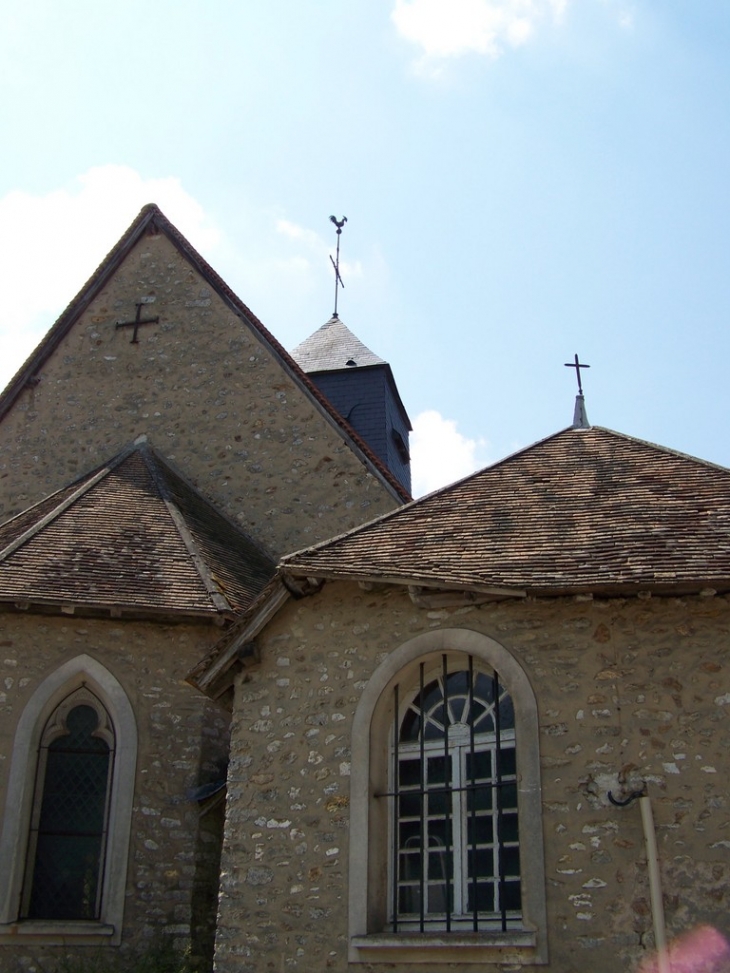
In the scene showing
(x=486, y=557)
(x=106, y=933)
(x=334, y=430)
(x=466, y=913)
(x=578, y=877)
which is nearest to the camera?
(x=578, y=877)

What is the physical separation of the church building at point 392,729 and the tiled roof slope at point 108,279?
2736 mm

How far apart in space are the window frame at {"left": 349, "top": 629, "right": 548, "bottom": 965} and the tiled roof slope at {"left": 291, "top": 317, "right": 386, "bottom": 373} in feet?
39.7

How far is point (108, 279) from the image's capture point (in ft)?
51.7

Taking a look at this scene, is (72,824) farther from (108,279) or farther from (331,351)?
(331,351)

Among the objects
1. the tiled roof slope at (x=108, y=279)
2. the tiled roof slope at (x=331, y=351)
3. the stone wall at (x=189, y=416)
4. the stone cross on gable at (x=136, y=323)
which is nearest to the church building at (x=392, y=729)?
the stone wall at (x=189, y=416)

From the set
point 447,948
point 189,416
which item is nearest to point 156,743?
point 447,948

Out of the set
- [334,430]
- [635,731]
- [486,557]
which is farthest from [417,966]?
[334,430]

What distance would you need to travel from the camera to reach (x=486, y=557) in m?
8.33

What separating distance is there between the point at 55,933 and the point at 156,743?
1772 mm

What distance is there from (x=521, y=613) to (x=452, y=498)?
1868 mm

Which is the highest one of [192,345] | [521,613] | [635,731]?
[192,345]

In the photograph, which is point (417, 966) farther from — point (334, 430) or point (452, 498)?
point (334, 430)

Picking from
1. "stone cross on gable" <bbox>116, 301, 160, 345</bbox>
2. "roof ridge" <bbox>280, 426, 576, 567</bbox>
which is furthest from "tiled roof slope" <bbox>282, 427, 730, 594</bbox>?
"stone cross on gable" <bbox>116, 301, 160, 345</bbox>

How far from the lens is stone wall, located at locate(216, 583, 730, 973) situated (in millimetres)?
6961
